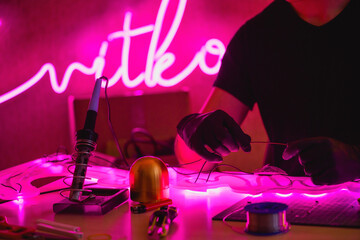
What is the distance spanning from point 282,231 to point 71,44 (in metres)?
3.01

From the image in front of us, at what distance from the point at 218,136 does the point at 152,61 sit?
234 cm

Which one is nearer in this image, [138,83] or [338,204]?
[338,204]

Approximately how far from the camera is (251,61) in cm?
186

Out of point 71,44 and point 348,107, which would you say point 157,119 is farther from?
point 348,107

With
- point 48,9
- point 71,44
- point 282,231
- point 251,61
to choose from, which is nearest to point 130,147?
point 71,44

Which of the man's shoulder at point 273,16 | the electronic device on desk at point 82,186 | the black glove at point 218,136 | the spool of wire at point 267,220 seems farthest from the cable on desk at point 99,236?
the man's shoulder at point 273,16

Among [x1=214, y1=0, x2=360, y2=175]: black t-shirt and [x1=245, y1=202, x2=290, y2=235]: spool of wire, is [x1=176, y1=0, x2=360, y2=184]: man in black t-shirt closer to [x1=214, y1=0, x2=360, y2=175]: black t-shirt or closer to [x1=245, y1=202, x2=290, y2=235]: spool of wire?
[x1=214, y1=0, x2=360, y2=175]: black t-shirt

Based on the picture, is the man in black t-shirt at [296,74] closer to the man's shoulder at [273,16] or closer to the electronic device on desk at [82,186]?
the man's shoulder at [273,16]

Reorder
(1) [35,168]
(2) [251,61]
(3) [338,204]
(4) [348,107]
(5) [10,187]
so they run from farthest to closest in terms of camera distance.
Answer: (2) [251,61]
(4) [348,107]
(1) [35,168]
(5) [10,187]
(3) [338,204]

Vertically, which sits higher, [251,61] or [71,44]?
[71,44]

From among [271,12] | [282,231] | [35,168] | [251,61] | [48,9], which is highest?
[48,9]

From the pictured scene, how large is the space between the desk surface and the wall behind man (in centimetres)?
209

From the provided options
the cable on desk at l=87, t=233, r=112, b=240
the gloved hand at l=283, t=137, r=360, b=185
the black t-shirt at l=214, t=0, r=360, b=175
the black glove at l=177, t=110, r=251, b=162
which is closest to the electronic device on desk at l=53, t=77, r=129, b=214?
the cable on desk at l=87, t=233, r=112, b=240

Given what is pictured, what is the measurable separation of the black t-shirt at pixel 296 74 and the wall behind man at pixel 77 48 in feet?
4.80
